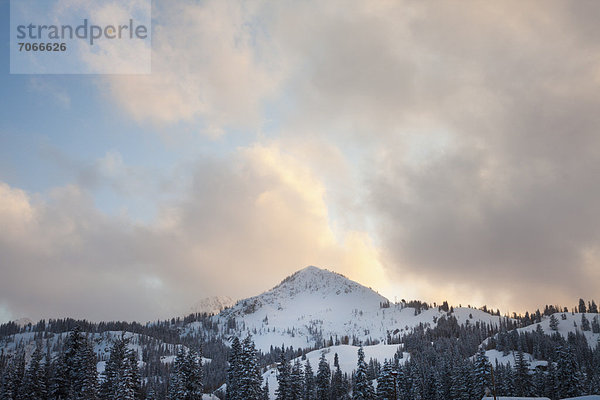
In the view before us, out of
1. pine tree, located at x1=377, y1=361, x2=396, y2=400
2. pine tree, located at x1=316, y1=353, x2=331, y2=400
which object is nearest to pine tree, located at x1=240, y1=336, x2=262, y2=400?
pine tree, located at x1=377, y1=361, x2=396, y2=400

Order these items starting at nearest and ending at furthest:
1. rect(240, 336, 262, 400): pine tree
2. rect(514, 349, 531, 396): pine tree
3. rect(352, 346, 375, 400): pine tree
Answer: rect(240, 336, 262, 400): pine tree < rect(352, 346, 375, 400): pine tree < rect(514, 349, 531, 396): pine tree

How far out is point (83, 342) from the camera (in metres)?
85.8

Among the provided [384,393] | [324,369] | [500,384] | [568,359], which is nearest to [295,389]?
[324,369]

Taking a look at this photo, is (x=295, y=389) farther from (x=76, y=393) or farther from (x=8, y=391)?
(x=8, y=391)

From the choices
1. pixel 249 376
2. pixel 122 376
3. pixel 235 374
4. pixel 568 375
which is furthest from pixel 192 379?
pixel 568 375

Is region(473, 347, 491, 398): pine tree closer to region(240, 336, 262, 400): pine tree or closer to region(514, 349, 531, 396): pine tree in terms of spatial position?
region(514, 349, 531, 396): pine tree

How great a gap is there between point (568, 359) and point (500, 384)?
21337 millimetres

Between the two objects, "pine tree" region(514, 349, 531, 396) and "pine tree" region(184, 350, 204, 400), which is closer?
"pine tree" region(184, 350, 204, 400)

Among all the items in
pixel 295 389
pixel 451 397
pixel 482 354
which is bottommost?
pixel 451 397

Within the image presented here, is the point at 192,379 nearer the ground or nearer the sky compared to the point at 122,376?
nearer the ground

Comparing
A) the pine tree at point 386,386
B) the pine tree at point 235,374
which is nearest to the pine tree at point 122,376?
the pine tree at point 235,374

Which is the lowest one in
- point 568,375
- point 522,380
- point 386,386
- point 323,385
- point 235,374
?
point 522,380

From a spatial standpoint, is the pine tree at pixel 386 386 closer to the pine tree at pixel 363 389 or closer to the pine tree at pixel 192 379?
the pine tree at pixel 363 389

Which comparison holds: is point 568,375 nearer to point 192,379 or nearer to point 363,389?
point 363,389
